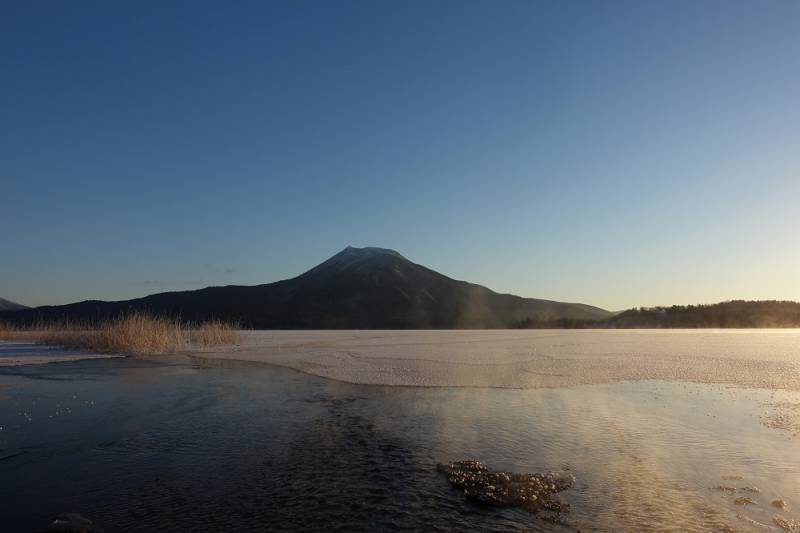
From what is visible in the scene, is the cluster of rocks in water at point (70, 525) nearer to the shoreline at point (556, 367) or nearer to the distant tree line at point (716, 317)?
the shoreline at point (556, 367)

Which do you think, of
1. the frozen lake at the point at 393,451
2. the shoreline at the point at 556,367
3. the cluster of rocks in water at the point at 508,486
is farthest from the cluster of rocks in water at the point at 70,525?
the shoreline at the point at 556,367

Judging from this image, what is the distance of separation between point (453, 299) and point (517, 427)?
4976 inches

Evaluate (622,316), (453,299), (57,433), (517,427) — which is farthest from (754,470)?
(453,299)

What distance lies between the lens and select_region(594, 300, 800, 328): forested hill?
45.0 metres

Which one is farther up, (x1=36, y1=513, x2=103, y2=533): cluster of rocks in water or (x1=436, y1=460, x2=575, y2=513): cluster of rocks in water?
(x1=436, y1=460, x2=575, y2=513): cluster of rocks in water

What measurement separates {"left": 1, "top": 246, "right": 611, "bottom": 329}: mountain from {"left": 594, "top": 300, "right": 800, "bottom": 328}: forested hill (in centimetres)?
5113

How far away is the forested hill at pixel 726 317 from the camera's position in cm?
4497

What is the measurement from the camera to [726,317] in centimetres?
4628

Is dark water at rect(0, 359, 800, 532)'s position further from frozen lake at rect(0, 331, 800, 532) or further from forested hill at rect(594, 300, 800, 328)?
forested hill at rect(594, 300, 800, 328)

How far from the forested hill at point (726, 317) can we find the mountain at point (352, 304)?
51126 mm

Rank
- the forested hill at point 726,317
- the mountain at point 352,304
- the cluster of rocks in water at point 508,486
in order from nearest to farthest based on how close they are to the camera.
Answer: the cluster of rocks in water at point 508,486 → the forested hill at point 726,317 → the mountain at point 352,304

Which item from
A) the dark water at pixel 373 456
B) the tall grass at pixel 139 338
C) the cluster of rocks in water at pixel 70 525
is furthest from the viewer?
the tall grass at pixel 139 338

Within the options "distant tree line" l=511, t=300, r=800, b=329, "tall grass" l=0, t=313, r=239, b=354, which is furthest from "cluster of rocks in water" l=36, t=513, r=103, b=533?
"distant tree line" l=511, t=300, r=800, b=329

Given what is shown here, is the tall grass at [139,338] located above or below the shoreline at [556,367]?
above
